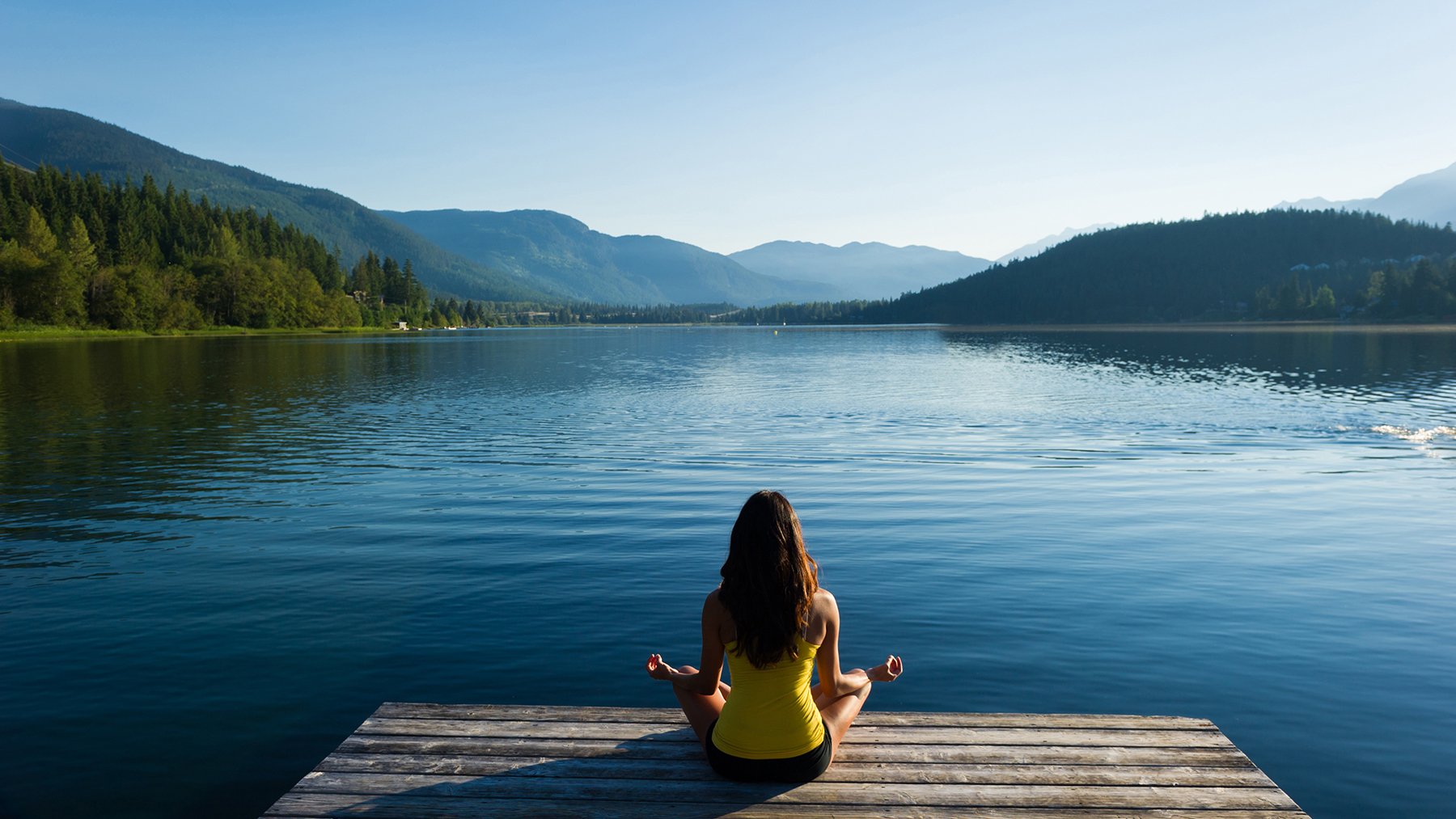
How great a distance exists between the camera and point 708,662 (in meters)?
6.24

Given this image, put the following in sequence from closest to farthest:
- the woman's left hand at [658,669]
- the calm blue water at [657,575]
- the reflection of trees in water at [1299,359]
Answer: the woman's left hand at [658,669] → the calm blue water at [657,575] → the reflection of trees in water at [1299,359]

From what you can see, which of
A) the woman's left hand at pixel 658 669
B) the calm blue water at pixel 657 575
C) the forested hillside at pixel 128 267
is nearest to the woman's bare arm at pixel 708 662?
the woman's left hand at pixel 658 669

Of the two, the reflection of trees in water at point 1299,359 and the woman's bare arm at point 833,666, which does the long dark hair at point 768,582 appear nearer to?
the woman's bare arm at point 833,666

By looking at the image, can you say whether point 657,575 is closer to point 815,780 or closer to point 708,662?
point 708,662

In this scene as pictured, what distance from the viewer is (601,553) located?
51.6 feet

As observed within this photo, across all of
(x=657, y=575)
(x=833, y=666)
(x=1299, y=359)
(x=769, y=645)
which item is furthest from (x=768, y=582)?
(x=1299, y=359)

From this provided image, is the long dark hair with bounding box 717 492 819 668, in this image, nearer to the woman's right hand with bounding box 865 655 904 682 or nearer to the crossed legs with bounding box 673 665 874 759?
the crossed legs with bounding box 673 665 874 759

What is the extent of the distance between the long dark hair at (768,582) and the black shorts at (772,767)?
74 cm

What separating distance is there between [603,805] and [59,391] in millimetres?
52161

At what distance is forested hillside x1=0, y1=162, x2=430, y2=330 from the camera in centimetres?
12581

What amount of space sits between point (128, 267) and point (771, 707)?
172 metres

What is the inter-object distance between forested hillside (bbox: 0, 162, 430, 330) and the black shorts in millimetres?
149864

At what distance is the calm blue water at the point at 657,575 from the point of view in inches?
349

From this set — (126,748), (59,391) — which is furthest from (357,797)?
(59,391)
